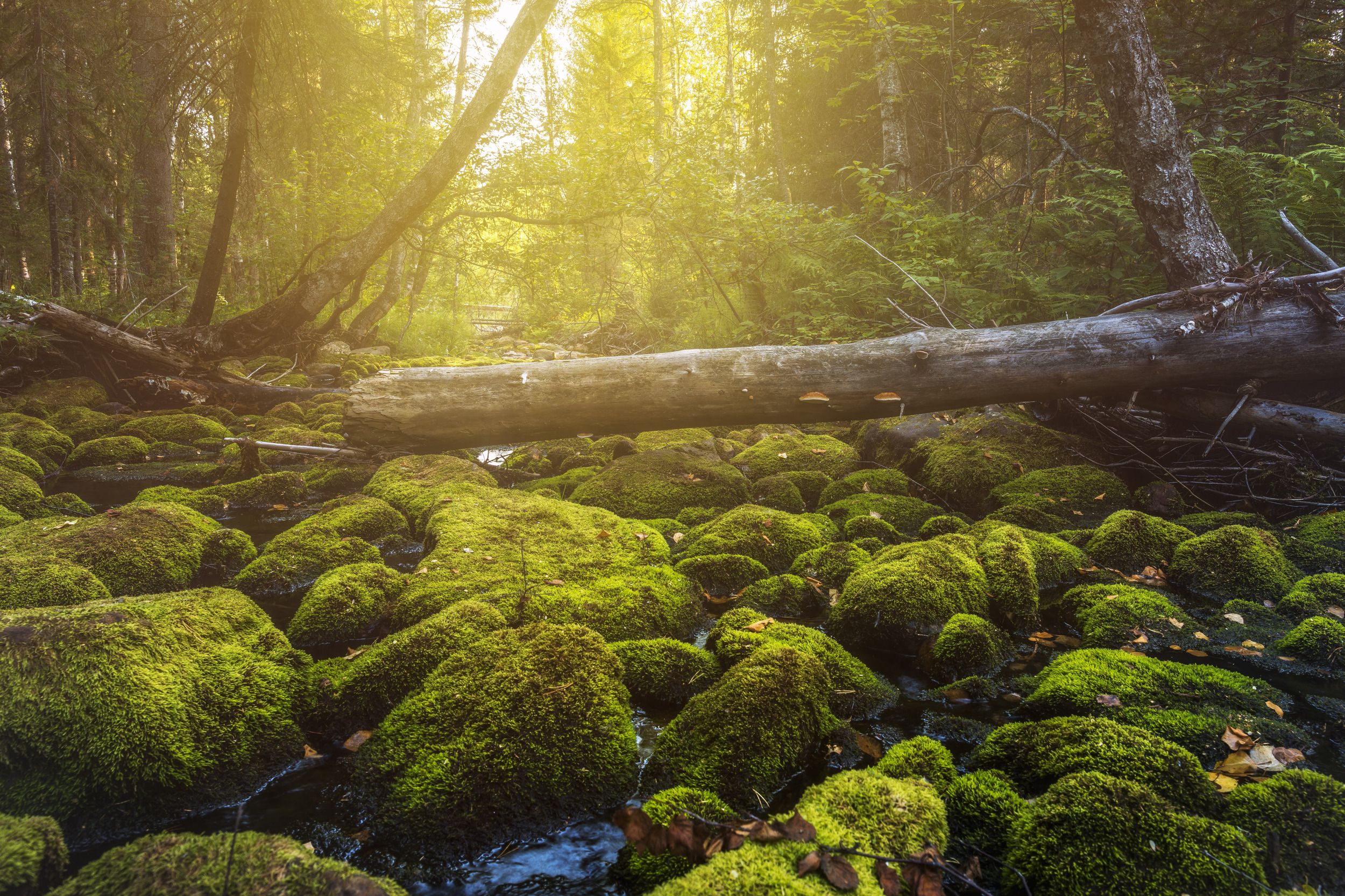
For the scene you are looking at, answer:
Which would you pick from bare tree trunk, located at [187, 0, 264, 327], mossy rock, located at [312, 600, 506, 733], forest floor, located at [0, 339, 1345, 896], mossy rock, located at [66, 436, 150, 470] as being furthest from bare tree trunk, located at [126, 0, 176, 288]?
mossy rock, located at [312, 600, 506, 733]

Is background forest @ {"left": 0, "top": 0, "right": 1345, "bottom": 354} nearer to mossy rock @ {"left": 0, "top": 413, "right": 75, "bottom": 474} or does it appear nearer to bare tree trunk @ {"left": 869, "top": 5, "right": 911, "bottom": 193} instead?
bare tree trunk @ {"left": 869, "top": 5, "right": 911, "bottom": 193}

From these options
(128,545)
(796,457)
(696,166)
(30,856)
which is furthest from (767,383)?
(696,166)

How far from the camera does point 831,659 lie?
316 cm

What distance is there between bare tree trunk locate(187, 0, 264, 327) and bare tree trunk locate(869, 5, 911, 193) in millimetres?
9525

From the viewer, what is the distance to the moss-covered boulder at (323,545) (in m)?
4.16

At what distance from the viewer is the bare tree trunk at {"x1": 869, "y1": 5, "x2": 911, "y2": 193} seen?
1134 centimetres

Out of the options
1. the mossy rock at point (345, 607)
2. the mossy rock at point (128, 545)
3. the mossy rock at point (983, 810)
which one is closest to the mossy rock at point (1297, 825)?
the mossy rock at point (983, 810)

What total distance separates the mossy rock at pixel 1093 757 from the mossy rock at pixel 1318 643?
5.14ft

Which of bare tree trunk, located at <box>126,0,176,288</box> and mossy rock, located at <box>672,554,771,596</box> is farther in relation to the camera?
bare tree trunk, located at <box>126,0,176,288</box>

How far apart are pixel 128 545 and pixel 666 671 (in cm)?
346

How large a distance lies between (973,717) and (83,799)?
11.1 ft

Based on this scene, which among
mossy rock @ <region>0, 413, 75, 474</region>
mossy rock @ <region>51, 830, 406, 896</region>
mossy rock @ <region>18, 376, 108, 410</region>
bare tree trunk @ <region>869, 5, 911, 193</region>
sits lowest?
mossy rock @ <region>51, 830, 406, 896</region>

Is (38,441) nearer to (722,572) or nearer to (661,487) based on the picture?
(661,487)

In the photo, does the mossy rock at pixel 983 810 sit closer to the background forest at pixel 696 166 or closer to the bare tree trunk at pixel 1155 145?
the background forest at pixel 696 166
